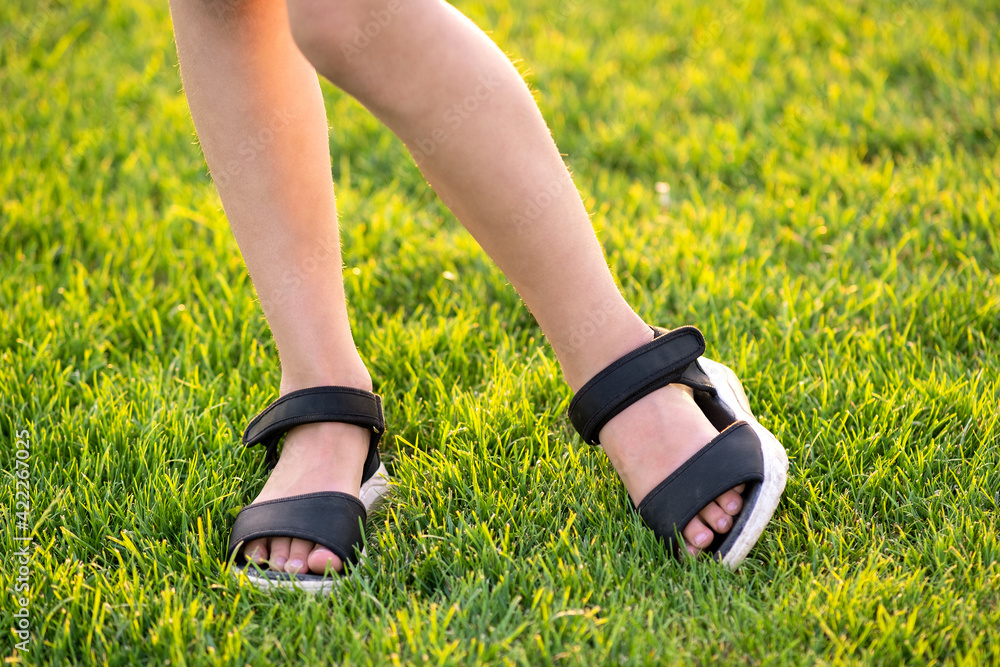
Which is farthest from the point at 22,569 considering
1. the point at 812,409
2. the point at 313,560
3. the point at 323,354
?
the point at 812,409

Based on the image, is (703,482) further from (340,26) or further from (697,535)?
(340,26)

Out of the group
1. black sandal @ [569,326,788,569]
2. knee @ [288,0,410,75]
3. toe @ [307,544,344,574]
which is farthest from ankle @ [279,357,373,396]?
knee @ [288,0,410,75]

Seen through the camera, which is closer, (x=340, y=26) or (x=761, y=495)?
(x=340, y=26)

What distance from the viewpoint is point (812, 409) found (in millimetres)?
1645

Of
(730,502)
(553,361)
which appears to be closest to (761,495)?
(730,502)

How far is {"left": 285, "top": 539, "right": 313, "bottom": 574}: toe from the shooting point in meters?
1.34

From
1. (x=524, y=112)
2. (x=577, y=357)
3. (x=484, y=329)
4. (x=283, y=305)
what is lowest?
(x=484, y=329)

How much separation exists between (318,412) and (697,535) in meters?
0.72

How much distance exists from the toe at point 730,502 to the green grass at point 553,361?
0.29ft

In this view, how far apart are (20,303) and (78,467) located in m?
0.74

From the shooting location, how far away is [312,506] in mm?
1381

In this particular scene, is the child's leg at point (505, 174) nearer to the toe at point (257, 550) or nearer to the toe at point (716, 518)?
the toe at point (716, 518)

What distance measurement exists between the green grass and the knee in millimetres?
790

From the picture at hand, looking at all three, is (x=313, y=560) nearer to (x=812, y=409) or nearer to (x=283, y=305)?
(x=283, y=305)
